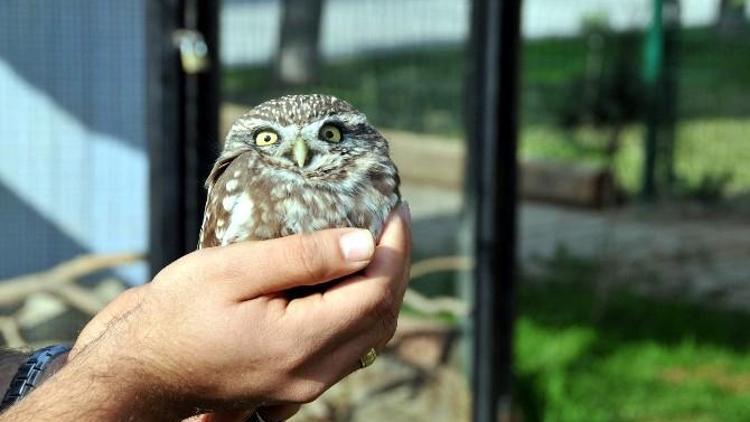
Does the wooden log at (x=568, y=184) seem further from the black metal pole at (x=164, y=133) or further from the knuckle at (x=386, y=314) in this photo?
the knuckle at (x=386, y=314)

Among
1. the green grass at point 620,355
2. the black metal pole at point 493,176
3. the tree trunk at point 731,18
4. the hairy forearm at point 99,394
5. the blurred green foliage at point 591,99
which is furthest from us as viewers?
the tree trunk at point 731,18

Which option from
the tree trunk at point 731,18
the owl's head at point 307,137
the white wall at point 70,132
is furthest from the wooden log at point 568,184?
the owl's head at point 307,137

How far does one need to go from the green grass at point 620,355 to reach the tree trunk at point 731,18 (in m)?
1.42

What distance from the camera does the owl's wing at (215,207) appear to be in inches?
77.4

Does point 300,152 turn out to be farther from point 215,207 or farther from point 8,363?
point 8,363

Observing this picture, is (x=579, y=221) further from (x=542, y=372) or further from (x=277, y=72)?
(x=277, y=72)

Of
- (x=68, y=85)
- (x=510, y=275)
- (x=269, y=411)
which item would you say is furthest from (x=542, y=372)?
(x=269, y=411)

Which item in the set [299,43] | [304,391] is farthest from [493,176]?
[304,391]

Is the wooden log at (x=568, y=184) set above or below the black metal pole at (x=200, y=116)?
below

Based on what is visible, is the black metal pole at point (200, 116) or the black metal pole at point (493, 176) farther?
the black metal pole at point (493, 176)

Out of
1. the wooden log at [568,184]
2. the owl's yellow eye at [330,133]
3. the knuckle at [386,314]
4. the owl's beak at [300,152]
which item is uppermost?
the owl's yellow eye at [330,133]

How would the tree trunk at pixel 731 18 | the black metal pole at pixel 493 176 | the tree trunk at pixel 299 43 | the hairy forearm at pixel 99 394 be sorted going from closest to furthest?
the hairy forearm at pixel 99 394
the tree trunk at pixel 299 43
the black metal pole at pixel 493 176
the tree trunk at pixel 731 18

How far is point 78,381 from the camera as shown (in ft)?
5.27

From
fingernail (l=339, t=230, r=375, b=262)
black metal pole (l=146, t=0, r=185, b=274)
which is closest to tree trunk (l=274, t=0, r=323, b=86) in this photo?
black metal pole (l=146, t=0, r=185, b=274)
